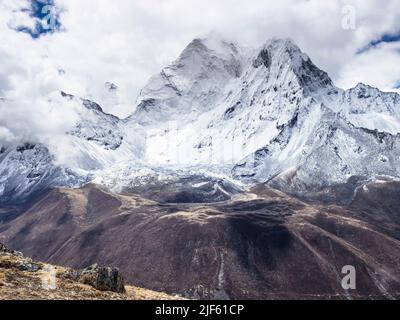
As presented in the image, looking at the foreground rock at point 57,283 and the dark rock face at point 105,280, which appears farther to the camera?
the dark rock face at point 105,280

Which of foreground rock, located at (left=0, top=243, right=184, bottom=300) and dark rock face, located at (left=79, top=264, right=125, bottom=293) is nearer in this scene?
foreground rock, located at (left=0, top=243, right=184, bottom=300)

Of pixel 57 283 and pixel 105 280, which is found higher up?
pixel 105 280

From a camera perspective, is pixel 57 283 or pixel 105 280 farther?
pixel 105 280
